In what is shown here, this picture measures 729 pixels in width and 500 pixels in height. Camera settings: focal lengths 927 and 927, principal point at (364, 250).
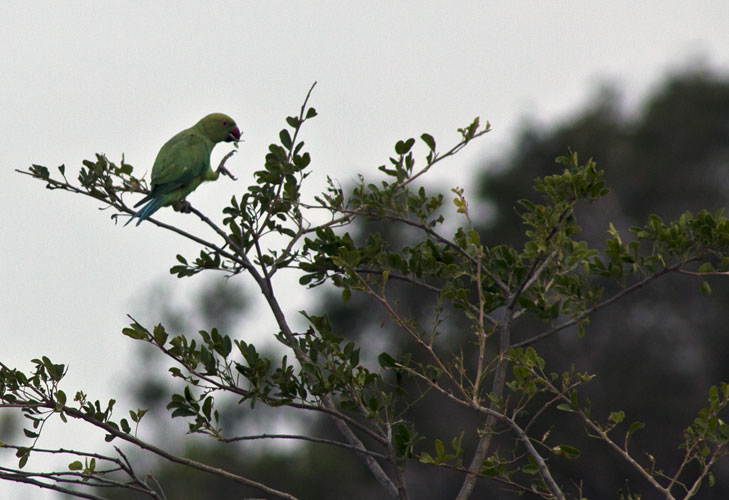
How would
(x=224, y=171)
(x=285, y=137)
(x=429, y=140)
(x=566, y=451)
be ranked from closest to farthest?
(x=566, y=451), (x=285, y=137), (x=429, y=140), (x=224, y=171)

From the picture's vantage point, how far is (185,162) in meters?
6.64

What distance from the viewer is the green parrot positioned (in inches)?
239

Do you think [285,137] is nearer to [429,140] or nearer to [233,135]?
[429,140]

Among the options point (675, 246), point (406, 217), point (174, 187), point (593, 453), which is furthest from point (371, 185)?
point (593, 453)

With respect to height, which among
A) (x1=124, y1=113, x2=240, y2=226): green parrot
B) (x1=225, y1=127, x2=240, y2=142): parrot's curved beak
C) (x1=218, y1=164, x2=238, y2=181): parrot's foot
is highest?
(x1=225, y1=127, x2=240, y2=142): parrot's curved beak

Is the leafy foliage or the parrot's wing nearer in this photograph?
the leafy foliage

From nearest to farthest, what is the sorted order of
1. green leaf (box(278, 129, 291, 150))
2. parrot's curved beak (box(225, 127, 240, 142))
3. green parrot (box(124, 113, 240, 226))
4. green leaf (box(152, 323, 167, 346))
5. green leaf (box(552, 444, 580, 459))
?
green leaf (box(552, 444, 580, 459))
green leaf (box(152, 323, 167, 346))
green leaf (box(278, 129, 291, 150))
green parrot (box(124, 113, 240, 226))
parrot's curved beak (box(225, 127, 240, 142))

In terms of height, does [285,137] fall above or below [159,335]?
above

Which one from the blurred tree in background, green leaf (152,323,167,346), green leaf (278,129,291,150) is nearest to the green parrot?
green leaf (278,129,291,150)

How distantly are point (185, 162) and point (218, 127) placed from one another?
1092mm

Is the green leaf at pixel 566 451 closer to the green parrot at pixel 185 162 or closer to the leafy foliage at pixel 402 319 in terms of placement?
the leafy foliage at pixel 402 319

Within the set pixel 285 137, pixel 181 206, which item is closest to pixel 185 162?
pixel 181 206

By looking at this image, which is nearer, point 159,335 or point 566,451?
point 566,451

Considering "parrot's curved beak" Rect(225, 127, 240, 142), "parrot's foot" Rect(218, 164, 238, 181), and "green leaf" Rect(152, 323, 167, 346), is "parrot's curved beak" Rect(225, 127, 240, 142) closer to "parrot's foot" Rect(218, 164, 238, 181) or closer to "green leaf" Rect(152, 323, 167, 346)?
"parrot's foot" Rect(218, 164, 238, 181)
